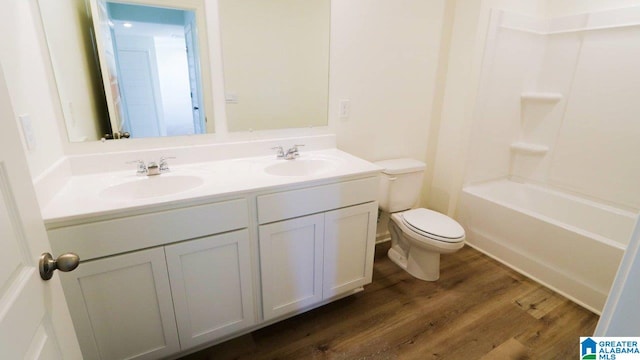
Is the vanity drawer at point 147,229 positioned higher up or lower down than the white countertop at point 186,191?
lower down

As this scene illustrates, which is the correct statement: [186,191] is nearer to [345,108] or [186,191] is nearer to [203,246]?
[203,246]

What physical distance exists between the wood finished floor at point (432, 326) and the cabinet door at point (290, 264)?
0.18 m

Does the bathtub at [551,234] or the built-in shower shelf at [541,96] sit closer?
the bathtub at [551,234]

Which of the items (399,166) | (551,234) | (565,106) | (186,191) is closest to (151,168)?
(186,191)

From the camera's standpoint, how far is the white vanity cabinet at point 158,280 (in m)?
1.13

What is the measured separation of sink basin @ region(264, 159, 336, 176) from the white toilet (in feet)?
1.53

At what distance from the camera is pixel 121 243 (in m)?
1.15

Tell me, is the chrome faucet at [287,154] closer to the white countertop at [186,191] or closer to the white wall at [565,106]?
the white countertop at [186,191]

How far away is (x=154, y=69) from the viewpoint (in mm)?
1523

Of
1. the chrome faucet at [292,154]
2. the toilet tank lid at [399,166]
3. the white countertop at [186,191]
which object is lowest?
the toilet tank lid at [399,166]

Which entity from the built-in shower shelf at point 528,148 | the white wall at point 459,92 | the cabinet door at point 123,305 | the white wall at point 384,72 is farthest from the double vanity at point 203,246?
the built-in shower shelf at point 528,148

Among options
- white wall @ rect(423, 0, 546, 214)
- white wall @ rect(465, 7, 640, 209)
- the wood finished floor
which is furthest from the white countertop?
white wall @ rect(465, 7, 640, 209)

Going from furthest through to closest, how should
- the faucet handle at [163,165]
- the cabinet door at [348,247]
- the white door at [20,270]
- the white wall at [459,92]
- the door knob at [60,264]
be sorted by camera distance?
1. the white wall at [459,92]
2. the cabinet door at [348,247]
3. the faucet handle at [163,165]
4. the door knob at [60,264]
5. the white door at [20,270]

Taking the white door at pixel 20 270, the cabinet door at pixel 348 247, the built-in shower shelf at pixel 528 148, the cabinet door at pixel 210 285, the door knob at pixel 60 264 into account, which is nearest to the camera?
the white door at pixel 20 270
